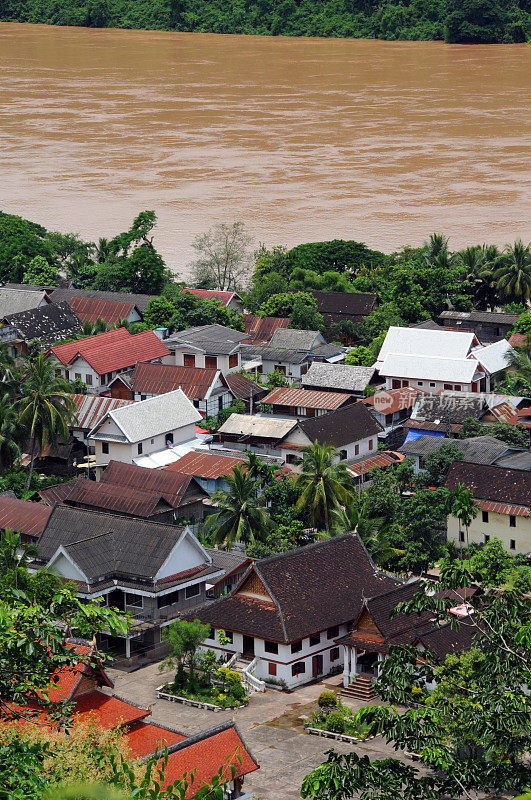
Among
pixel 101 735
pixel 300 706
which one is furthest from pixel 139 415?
pixel 101 735

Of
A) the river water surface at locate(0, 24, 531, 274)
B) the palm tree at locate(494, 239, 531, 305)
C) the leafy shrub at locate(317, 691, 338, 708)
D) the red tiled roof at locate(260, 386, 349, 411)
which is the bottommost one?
the leafy shrub at locate(317, 691, 338, 708)

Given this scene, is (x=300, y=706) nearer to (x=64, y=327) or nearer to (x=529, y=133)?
(x=64, y=327)

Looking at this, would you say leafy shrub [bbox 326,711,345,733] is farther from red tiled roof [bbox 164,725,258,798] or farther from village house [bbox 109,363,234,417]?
village house [bbox 109,363,234,417]

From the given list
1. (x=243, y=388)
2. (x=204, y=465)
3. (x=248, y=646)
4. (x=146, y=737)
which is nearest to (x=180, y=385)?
(x=243, y=388)

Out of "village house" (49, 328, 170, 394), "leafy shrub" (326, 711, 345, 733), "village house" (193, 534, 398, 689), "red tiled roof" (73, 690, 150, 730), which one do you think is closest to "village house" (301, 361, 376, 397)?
"village house" (49, 328, 170, 394)

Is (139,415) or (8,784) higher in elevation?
(8,784)

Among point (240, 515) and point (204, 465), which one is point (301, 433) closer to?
point (204, 465)
